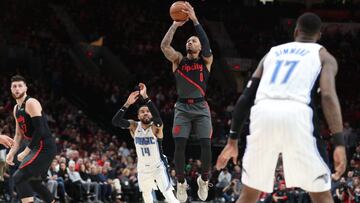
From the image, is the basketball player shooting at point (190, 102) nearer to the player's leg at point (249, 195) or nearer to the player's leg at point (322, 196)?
the player's leg at point (249, 195)

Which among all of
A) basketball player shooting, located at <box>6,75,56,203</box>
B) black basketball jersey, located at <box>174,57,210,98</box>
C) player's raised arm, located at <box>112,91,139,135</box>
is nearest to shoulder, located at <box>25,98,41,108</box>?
basketball player shooting, located at <box>6,75,56,203</box>

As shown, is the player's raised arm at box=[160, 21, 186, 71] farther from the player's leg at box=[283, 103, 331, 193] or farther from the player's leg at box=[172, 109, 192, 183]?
the player's leg at box=[283, 103, 331, 193]

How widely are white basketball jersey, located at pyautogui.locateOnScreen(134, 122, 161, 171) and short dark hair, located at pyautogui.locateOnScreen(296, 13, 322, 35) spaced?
608 centimetres

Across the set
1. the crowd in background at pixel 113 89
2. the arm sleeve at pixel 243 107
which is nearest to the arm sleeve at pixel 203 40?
the arm sleeve at pixel 243 107

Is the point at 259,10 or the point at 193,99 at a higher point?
the point at 259,10

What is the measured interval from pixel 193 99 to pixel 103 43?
22.2 metres

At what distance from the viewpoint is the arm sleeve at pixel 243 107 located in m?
7.38

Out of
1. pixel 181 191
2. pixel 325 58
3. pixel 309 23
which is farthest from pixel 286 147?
pixel 181 191

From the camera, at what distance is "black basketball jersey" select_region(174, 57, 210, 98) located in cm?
1210

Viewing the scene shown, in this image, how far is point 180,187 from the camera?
40.2 feet

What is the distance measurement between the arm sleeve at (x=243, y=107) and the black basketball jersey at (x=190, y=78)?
182 inches

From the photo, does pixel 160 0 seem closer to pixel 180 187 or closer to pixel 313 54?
pixel 180 187

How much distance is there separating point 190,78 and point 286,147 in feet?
16.9

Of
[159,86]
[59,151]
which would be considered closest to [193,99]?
[59,151]
